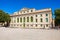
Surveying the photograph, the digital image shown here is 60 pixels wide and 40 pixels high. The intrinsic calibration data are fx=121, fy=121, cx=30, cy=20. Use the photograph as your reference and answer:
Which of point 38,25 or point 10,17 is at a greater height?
point 10,17

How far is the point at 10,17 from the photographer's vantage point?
61.1 metres

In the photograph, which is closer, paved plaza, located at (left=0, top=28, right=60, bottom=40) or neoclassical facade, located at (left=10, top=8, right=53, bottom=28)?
paved plaza, located at (left=0, top=28, right=60, bottom=40)

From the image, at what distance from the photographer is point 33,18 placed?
51.5 metres

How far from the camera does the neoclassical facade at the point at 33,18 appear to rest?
47.7 m

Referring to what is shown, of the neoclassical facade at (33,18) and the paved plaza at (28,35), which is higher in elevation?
the neoclassical facade at (33,18)

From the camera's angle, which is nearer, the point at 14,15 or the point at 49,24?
the point at 49,24

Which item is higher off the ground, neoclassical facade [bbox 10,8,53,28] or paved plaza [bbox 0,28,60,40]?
neoclassical facade [bbox 10,8,53,28]

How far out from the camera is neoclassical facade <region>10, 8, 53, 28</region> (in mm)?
47700

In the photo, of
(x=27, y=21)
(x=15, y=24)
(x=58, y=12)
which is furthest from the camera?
(x=15, y=24)

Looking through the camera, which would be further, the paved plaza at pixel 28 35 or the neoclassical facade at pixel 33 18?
the neoclassical facade at pixel 33 18

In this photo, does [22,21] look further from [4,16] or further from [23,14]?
[4,16]

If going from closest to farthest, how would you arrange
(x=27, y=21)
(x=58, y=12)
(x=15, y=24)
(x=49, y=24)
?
(x=58, y=12), (x=49, y=24), (x=27, y=21), (x=15, y=24)

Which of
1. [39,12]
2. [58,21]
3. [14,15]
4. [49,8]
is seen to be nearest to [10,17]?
[14,15]

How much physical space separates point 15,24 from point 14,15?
14.7 feet
